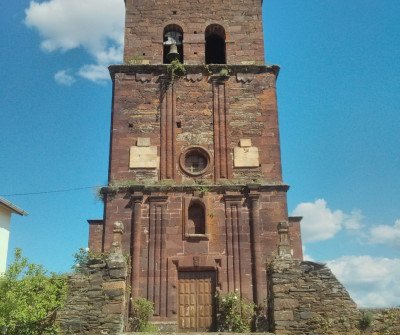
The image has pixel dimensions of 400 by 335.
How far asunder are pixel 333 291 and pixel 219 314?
4.92 meters

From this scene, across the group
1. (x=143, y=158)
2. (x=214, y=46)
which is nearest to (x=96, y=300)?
(x=143, y=158)

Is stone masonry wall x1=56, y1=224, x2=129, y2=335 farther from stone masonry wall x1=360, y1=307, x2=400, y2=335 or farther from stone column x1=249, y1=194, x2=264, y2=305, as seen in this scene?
stone masonry wall x1=360, y1=307, x2=400, y2=335

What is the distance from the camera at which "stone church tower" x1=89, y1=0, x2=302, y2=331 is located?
17.0 meters

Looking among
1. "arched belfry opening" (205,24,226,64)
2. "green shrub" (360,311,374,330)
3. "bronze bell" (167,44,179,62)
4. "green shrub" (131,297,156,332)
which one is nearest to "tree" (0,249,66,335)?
"green shrub" (131,297,156,332)

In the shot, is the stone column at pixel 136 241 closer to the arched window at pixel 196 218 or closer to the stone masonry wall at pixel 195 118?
the stone masonry wall at pixel 195 118

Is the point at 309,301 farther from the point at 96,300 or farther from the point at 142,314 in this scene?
the point at 142,314

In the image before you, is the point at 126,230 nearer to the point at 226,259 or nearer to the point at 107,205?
the point at 107,205

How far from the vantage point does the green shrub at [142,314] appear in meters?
15.8

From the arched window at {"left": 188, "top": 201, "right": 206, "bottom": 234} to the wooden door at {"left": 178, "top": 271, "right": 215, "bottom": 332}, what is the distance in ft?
4.95

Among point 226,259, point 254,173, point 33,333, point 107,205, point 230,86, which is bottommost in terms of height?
point 33,333

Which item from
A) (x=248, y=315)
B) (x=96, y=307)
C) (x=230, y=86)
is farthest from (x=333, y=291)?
(x=230, y=86)

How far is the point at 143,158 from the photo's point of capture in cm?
1855

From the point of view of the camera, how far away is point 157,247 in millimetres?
17172

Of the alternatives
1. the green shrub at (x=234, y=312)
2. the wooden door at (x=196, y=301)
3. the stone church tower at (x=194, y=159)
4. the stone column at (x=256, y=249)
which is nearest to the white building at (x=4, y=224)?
the stone church tower at (x=194, y=159)
